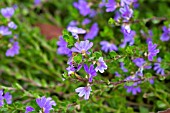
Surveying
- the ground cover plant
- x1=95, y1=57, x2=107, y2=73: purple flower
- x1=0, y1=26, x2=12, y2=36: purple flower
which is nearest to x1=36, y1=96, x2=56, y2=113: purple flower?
the ground cover plant

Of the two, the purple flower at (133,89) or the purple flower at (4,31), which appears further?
the purple flower at (4,31)

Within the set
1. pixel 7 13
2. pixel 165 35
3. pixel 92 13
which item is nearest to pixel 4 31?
pixel 7 13

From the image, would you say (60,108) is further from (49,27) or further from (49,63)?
(49,27)

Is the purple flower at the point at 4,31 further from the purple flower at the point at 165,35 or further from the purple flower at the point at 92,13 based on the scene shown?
the purple flower at the point at 165,35

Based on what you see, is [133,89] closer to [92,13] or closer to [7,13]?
[92,13]

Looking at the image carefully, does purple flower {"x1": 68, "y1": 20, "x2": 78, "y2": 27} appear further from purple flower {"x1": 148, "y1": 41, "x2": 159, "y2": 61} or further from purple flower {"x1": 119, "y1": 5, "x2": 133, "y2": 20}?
purple flower {"x1": 148, "y1": 41, "x2": 159, "y2": 61}

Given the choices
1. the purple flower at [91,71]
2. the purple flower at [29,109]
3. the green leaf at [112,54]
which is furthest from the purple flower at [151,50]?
the purple flower at [29,109]
